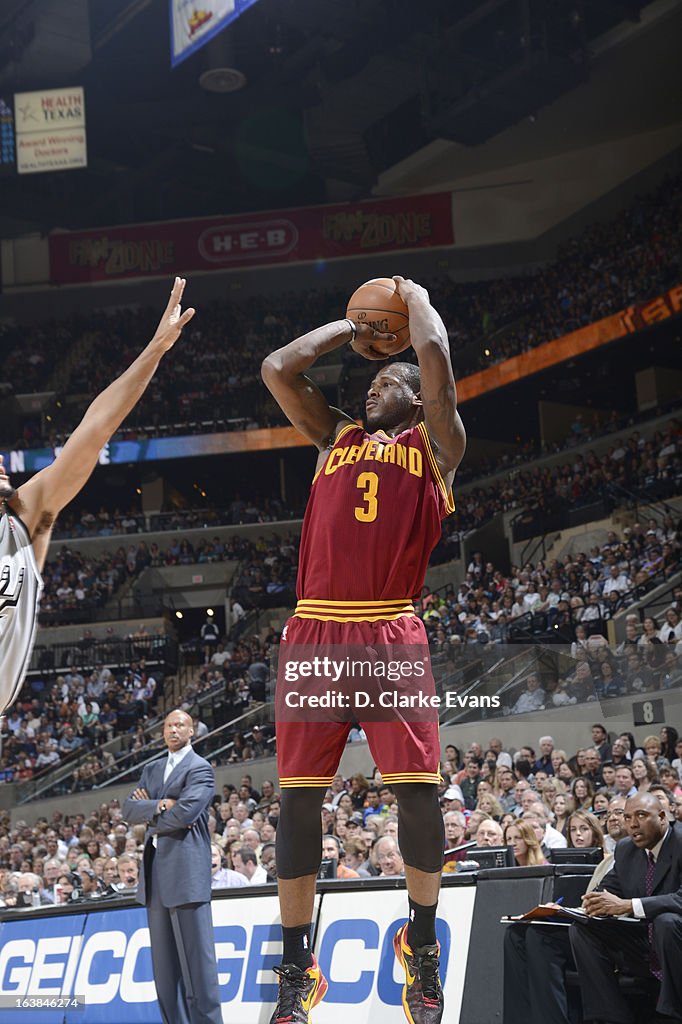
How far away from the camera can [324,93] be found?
91.9ft

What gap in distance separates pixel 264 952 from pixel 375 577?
13.2ft

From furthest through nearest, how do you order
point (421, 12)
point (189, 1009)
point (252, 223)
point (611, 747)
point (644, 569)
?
1. point (252, 223)
2. point (421, 12)
3. point (644, 569)
4. point (611, 747)
5. point (189, 1009)

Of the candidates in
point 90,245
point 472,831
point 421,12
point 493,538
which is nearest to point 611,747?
point 472,831

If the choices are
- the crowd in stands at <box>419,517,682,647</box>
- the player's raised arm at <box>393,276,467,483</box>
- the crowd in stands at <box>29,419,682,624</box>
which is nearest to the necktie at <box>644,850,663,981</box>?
the player's raised arm at <box>393,276,467,483</box>

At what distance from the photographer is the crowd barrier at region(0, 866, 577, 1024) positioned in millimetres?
6336

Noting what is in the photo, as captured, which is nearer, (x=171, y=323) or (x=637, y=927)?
(x=171, y=323)

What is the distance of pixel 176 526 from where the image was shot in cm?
3041

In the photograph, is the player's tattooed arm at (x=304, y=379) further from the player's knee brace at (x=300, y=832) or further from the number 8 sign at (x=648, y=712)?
the number 8 sign at (x=648, y=712)

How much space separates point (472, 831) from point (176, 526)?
854 inches

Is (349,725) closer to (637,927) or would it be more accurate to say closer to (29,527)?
(29,527)

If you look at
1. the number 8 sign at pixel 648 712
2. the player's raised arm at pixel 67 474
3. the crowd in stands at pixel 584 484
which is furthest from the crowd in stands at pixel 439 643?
the player's raised arm at pixel 67 474

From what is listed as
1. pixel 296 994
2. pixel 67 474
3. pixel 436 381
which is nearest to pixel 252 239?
pixel 436 381

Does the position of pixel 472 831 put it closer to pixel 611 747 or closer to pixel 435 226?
pixel 611 747

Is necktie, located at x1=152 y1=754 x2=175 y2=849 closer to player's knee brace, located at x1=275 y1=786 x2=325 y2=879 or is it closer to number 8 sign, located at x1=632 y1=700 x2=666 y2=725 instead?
player's knee brace, located at x1=275 y1=786 x2=325 y2=879
